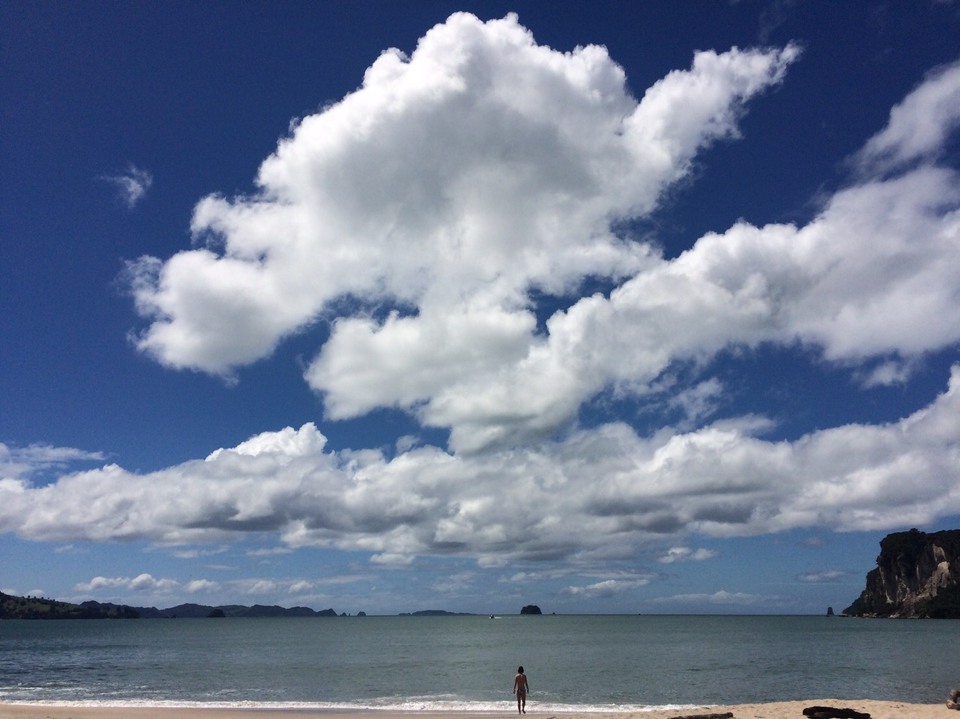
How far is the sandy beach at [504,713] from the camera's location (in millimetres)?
33844

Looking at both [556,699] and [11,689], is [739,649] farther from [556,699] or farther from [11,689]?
[11,689]

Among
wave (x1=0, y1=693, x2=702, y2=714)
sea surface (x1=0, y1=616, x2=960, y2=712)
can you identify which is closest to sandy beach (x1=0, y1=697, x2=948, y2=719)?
wave (x1=0, y1=693, x2=702, y2=714)

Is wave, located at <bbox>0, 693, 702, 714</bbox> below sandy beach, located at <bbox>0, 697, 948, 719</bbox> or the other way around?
below

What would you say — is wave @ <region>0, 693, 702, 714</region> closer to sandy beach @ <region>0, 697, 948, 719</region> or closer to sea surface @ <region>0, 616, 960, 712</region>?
sea surface @ <region>0, 616, 960, 712</region>

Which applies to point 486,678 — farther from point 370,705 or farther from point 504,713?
point 504,713

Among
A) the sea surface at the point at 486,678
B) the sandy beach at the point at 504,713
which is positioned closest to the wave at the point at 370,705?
the sea surface at the point at 486,678

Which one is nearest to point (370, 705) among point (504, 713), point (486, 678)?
point (504, 713)

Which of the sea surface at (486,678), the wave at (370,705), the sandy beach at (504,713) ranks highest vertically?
the sandy beach at (504,713)

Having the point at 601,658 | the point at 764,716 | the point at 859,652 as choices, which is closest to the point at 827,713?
the point at 764,716

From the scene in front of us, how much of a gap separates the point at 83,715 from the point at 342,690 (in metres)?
19.8

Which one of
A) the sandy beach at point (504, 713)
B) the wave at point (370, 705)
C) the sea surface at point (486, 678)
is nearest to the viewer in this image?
the sandy beach at point (504, 713)

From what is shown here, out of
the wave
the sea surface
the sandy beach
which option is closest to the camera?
the sandy beach

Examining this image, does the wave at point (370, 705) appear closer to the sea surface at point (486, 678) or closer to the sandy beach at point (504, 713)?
the sea surface at point (486, 678)

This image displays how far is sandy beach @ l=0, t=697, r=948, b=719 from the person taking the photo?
33.8 metres
